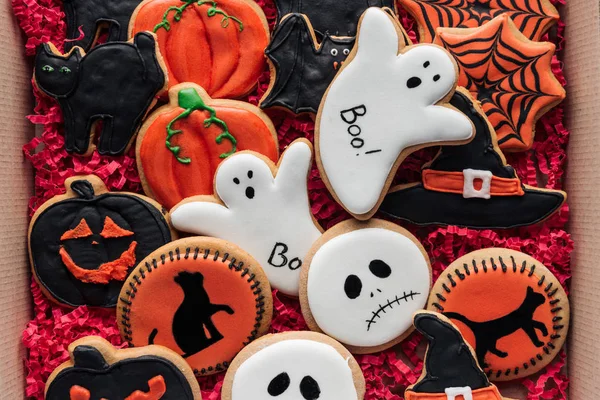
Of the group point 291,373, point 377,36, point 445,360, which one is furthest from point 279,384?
point 377,36

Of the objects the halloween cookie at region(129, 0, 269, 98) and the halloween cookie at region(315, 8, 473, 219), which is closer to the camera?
the halloween cookie at region(315, 8, 473, 219)

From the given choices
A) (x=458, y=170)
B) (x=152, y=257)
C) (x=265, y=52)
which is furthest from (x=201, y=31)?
(x=458, y=170)

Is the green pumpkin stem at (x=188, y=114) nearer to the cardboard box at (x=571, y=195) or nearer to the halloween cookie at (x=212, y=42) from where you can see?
the halloween cookie at (x=212, y=42)

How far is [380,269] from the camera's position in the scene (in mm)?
1156

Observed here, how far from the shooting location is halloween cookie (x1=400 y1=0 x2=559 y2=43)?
122cm

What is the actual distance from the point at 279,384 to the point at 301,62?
62 cm

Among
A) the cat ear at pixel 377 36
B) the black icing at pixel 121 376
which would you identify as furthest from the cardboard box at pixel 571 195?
the cat ear at pixel 377 36

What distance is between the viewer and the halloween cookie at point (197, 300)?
3.70 ft

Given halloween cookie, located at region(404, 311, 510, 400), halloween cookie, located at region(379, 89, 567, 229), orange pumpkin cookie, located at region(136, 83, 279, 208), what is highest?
orange pumpkin cookie, located at region(136, 83, 279, 208)

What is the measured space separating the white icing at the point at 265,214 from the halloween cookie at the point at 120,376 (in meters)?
0.25

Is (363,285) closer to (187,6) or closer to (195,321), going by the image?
(195,321)

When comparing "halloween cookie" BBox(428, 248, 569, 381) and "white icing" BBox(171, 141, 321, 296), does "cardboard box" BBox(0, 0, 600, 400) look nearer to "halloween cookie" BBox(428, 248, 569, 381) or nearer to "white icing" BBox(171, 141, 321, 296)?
"halloween cookie" BBox(428, 248, 569, 381)

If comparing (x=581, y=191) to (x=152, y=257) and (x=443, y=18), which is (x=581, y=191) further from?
(x=152, y=257)

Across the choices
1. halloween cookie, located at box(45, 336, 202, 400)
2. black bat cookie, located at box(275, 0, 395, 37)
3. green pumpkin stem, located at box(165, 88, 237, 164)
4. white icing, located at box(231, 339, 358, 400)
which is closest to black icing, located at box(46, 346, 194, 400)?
halloween cookie, located at box(45, 336, 202, 400)
